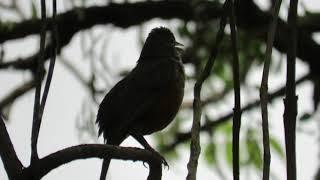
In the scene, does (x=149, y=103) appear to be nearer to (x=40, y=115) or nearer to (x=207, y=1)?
(x=207, y=1)

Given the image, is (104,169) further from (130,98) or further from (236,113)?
(236,113)

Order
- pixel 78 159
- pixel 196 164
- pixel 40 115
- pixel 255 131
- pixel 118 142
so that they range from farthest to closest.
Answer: pixel 255 131
pixel 118 142
pixel 78 159
pixel 40 115
pixel 196 164

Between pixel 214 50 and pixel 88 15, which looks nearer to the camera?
pixel 214 50

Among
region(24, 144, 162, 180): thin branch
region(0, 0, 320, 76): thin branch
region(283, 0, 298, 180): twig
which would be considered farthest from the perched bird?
region(283, 0, 298, 180): twig

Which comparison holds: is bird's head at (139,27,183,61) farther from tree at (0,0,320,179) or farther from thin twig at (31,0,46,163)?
thin twig at (31,0,46,163)

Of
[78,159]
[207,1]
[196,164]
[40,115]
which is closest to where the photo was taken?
[196,164]

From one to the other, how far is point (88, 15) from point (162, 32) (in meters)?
0.65

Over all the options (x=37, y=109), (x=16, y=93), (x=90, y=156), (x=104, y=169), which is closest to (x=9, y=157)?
(x=37, y=109)

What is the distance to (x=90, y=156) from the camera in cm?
253

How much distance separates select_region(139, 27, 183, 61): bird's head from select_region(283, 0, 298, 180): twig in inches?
154

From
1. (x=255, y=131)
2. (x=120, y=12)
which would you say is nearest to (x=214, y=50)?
(x=255, y=131)

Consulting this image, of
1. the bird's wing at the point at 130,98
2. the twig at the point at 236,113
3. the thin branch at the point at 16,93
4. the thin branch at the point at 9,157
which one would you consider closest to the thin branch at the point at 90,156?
the thin branch at the point at 9,157

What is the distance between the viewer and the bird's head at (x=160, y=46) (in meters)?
5.88

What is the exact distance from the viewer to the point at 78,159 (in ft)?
8.04
